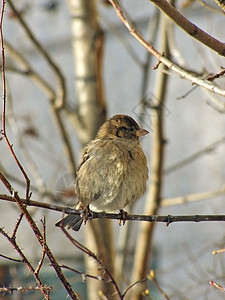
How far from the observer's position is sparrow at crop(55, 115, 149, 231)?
10.1 ft

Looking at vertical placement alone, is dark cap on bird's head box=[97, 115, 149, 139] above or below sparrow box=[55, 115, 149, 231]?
above

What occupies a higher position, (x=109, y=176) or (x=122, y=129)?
(x=122, y=129)

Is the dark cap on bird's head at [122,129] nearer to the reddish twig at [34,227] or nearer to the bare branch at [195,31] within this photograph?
the bare branch at [195,31]

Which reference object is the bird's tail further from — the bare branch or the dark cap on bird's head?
the bare branch

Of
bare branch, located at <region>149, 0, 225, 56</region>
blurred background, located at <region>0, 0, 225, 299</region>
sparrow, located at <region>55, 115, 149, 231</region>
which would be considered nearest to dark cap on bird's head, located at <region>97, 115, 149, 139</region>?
sparrow, located at <region>55, 115, 149, 231</region>

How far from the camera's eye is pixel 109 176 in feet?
10.1

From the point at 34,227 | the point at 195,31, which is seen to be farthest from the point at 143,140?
the point at 34,227

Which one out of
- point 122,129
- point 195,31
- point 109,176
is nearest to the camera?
point 195,31

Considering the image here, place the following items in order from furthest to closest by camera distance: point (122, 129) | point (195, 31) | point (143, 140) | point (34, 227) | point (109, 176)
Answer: point (143, 140), point (122, 129), point (109, 176), point (195, 31), point (34, 227)

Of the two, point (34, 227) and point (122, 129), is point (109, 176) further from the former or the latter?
point (34, 227)

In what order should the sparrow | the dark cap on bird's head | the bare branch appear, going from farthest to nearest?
the dark cap on bird's head < the sparrow < the bare branch

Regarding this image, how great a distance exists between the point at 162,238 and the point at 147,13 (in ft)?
8.20

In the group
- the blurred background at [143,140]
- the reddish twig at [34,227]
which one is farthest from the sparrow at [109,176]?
the blurred background at [143,140]

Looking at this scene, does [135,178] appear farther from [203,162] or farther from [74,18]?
[203,162]
